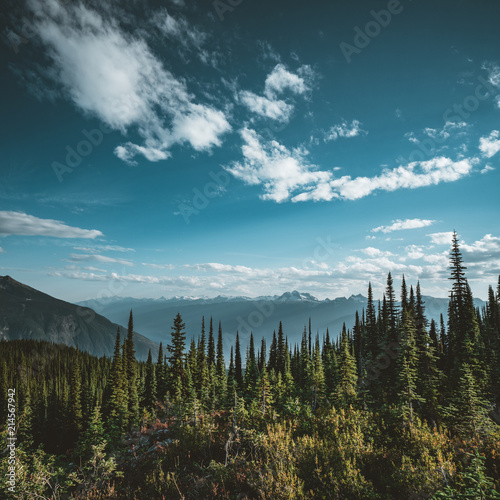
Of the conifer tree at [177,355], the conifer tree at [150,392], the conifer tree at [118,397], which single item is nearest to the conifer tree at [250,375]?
the conifer tree at [177,355]

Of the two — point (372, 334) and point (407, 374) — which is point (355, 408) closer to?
point (407, 374)

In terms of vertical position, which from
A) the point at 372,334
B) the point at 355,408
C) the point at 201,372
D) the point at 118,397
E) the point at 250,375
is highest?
the point at 372,334

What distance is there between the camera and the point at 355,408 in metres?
30.3

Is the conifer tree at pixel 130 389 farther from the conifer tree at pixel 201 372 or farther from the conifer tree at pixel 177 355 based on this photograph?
the conifer tree at pixel 201 372

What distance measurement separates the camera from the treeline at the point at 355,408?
9539mm

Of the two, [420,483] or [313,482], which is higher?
[420,483]

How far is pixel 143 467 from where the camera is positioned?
18281 millimetres

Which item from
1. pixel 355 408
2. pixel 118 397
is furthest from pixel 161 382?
pixel 355 408

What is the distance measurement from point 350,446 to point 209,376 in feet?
198

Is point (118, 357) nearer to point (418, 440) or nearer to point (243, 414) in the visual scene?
point (243, 414)

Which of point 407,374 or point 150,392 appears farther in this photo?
point 150,392

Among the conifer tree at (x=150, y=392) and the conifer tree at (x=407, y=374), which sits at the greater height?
the conifer tree at (x=407, y=374)

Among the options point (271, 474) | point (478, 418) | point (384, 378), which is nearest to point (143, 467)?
point (271, 474)

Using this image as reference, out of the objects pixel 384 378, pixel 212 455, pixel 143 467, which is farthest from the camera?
pixel 384 378
